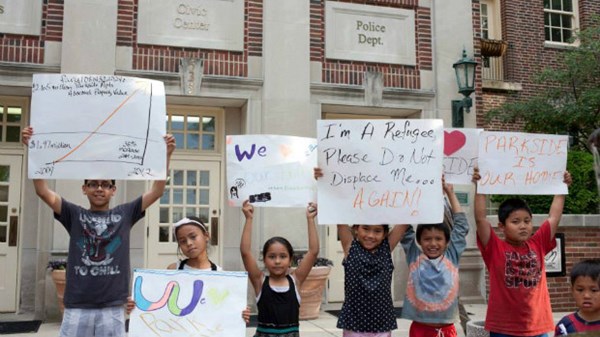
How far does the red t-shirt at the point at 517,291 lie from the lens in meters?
3.77

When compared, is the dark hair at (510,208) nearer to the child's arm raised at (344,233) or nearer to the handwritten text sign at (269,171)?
the child's arm raised at (344,233)

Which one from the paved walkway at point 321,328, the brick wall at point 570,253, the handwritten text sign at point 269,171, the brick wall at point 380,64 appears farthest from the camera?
the brick wall at point 380,64

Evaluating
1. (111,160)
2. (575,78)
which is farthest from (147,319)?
(575,78)

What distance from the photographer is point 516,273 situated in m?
3.84

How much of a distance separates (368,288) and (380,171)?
79 cm

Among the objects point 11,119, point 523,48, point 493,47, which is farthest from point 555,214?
point 523,48

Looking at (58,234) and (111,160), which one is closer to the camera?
(111,160)

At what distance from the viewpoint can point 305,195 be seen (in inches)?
170

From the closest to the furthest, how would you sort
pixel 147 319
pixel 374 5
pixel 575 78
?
pixel 147 319 < pixel 374 5 < pixel 575 78

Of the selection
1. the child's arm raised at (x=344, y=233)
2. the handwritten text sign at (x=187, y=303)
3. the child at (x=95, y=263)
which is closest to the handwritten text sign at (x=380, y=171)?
the child's arm raised at (x=344, y=233)

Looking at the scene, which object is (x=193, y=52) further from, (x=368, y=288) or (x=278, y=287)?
(x=368, y=288)

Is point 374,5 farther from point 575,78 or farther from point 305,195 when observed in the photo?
point 305,195

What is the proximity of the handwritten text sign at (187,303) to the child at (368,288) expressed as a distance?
679mm

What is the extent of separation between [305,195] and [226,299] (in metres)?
1.01
